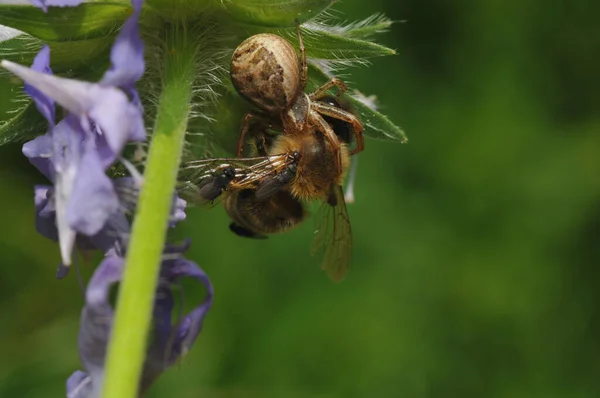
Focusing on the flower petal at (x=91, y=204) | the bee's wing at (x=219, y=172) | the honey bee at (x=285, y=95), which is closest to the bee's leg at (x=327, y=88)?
the honey bee at (x=285, y=95)

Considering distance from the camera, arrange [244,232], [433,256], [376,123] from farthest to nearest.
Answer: [433,256] → [244,232] → [376,123]

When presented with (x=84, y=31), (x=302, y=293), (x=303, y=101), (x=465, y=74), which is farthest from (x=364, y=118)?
(x=465, y=74)

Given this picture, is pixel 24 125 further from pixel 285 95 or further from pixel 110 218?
pixel 285 95

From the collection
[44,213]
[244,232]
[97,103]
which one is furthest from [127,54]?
[244,232]

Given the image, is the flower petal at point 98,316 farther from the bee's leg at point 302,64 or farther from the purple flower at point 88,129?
the bee's leg at point 302,64

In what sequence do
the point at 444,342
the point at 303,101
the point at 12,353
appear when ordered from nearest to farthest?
the point at 303,101
the point at 12,353
the point at 444,342

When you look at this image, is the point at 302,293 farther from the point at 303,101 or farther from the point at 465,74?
the point at 303,101
